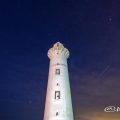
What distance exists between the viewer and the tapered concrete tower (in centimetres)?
2391

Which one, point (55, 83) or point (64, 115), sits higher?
point (55, 83)

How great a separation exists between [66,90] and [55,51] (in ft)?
20.1

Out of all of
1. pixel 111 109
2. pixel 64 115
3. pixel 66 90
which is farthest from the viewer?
pixel 111 109

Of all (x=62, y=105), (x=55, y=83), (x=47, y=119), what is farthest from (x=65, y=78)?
(x=47, y=119)

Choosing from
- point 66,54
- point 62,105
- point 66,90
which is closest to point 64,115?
point 62,105

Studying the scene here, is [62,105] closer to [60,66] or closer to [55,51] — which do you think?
[60,66]

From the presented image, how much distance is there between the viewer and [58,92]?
25016 millimetres

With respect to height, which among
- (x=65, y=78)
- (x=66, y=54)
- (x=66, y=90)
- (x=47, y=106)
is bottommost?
(x=47, y=106)

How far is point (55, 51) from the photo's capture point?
93.8ft

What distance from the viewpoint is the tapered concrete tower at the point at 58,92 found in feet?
78.4

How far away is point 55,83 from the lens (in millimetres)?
25672

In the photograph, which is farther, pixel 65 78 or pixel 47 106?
pixel 65 78

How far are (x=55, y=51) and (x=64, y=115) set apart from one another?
927cm

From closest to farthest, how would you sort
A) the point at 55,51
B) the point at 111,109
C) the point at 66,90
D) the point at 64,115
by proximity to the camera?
the point at 64,115 → the point at 66,90 → the point at 55,51 → the point at 111,109
